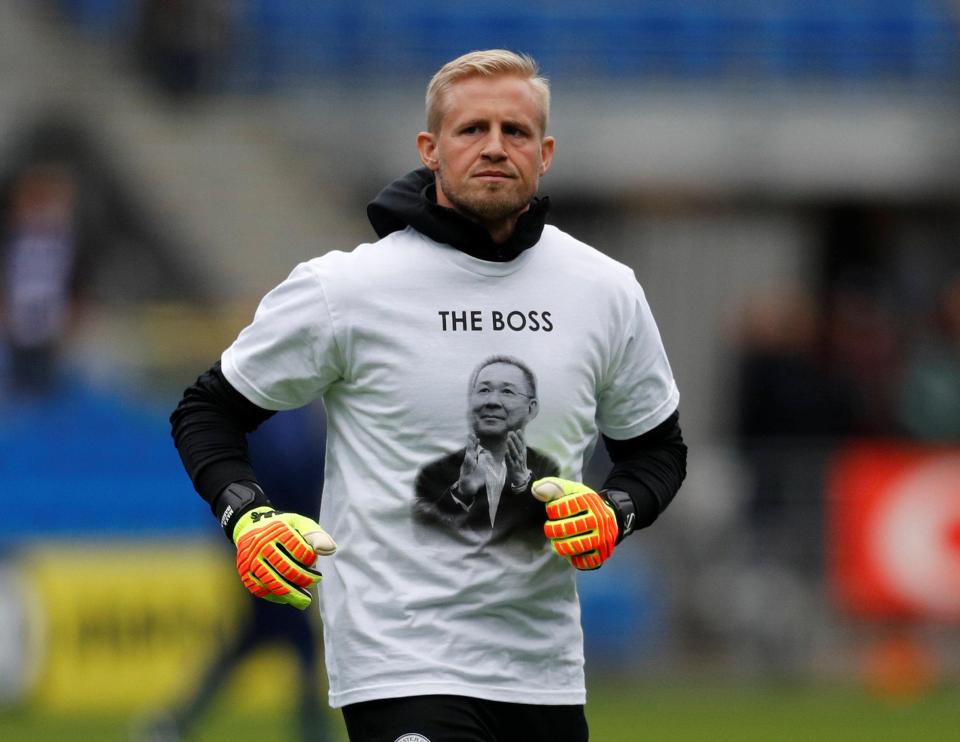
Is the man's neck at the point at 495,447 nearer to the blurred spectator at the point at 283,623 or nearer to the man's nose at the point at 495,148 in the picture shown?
the man's nose at the point at 495,148

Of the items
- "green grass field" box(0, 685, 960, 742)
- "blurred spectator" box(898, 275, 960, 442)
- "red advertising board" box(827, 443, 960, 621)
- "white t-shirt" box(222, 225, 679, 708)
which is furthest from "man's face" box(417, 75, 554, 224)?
"blurred spectator" box(898, 275, 960, 442)

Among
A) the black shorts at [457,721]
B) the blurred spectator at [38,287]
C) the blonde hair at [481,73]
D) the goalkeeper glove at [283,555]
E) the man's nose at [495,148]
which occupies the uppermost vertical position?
the blurred spectator at [38,287]

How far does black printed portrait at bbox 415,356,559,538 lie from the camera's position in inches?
188

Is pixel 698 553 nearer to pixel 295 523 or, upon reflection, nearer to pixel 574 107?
pixel 574 107

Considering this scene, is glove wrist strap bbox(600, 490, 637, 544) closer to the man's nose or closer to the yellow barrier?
the man's nose

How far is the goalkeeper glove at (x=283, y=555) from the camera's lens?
14.9ft

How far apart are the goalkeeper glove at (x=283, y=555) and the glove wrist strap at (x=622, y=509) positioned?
28.3 inches

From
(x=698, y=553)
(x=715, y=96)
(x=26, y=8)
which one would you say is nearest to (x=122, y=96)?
(x=26, y=8)

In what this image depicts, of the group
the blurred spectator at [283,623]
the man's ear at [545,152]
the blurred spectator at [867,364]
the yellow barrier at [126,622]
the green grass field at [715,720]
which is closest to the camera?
the man's ear at [545,152]

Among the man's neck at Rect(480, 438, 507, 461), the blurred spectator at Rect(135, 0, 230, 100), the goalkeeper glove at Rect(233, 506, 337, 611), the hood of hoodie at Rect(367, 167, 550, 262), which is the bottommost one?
the goalkeeper glove at Rect(233, 506, 337, 611)

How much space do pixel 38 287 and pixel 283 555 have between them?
11569 mm

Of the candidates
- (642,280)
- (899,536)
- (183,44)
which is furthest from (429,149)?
(642,280)

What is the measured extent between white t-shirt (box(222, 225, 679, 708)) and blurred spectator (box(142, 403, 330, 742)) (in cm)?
400

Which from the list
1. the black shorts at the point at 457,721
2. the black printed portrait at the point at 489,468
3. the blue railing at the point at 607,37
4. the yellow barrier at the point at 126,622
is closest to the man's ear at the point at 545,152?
the black printed portrait at the point at 489,468
